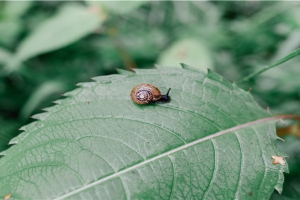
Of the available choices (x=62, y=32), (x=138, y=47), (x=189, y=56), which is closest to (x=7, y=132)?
(x=62, y=32)

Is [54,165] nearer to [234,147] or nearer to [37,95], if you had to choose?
[234,147]

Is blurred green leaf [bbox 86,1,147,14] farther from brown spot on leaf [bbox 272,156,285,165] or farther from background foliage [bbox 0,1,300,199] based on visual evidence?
brown spot on leaf [bbox 272,156,285,165]

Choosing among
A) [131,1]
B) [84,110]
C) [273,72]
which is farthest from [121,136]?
[273,72]

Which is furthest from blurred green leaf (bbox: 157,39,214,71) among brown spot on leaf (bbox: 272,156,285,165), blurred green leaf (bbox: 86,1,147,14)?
brown spot on leaf (bbox: 272,156,285,165)

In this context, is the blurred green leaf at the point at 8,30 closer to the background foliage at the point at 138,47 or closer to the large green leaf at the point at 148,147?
the background foliage at the point at 138,47

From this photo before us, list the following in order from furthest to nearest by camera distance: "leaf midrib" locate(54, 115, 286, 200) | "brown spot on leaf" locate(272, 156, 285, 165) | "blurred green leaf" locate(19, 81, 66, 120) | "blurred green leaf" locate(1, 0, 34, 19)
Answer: "blurred green leaf" locate(1, 0, 34, 19) → "blurred green leaf" locate(19, 81, 66, 120) → "brown spot on leaf" locate(272, 156, 285, 165) → "leaf midrib" locate(54, 115, 286, 200)

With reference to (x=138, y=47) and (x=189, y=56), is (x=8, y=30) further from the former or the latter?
(x=189, y=56)
